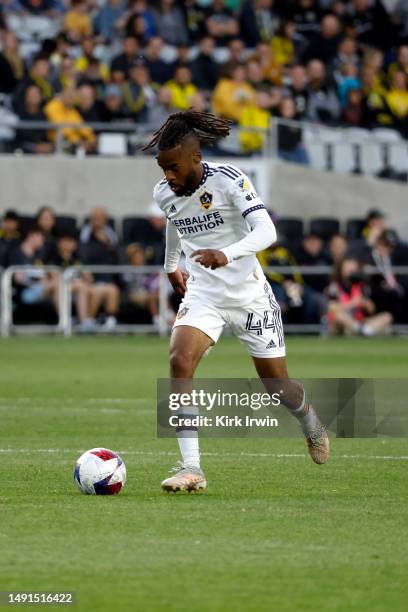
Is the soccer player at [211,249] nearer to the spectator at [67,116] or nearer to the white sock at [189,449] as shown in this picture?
the white sock at [189,449]

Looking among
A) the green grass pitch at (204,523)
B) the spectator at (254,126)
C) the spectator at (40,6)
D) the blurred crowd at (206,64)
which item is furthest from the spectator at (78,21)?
the green grass pitch at (204,523)

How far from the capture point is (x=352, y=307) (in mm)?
26141

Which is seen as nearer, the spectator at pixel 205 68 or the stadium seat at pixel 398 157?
the stadium seat at pixel 398 157

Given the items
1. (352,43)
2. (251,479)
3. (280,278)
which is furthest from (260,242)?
(352,43)

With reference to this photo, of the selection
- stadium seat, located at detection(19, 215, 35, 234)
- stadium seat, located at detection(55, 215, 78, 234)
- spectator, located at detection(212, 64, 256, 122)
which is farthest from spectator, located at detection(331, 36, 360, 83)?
stadium seat, located at detection(19, 215, 35, 234)

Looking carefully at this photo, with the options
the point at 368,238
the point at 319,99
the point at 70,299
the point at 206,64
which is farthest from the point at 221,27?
the point at 70,299

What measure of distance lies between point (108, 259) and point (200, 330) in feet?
55.2

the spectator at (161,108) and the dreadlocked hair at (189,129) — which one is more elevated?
the spectator at (161,108)

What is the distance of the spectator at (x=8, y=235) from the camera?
2539 centimetres

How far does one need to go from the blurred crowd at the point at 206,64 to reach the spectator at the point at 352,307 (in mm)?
3108

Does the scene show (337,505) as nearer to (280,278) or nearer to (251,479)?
(251,479)

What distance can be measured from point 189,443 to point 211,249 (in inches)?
44.8

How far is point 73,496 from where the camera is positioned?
8.59 m

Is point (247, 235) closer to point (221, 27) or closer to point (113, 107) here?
point (113, 107)
